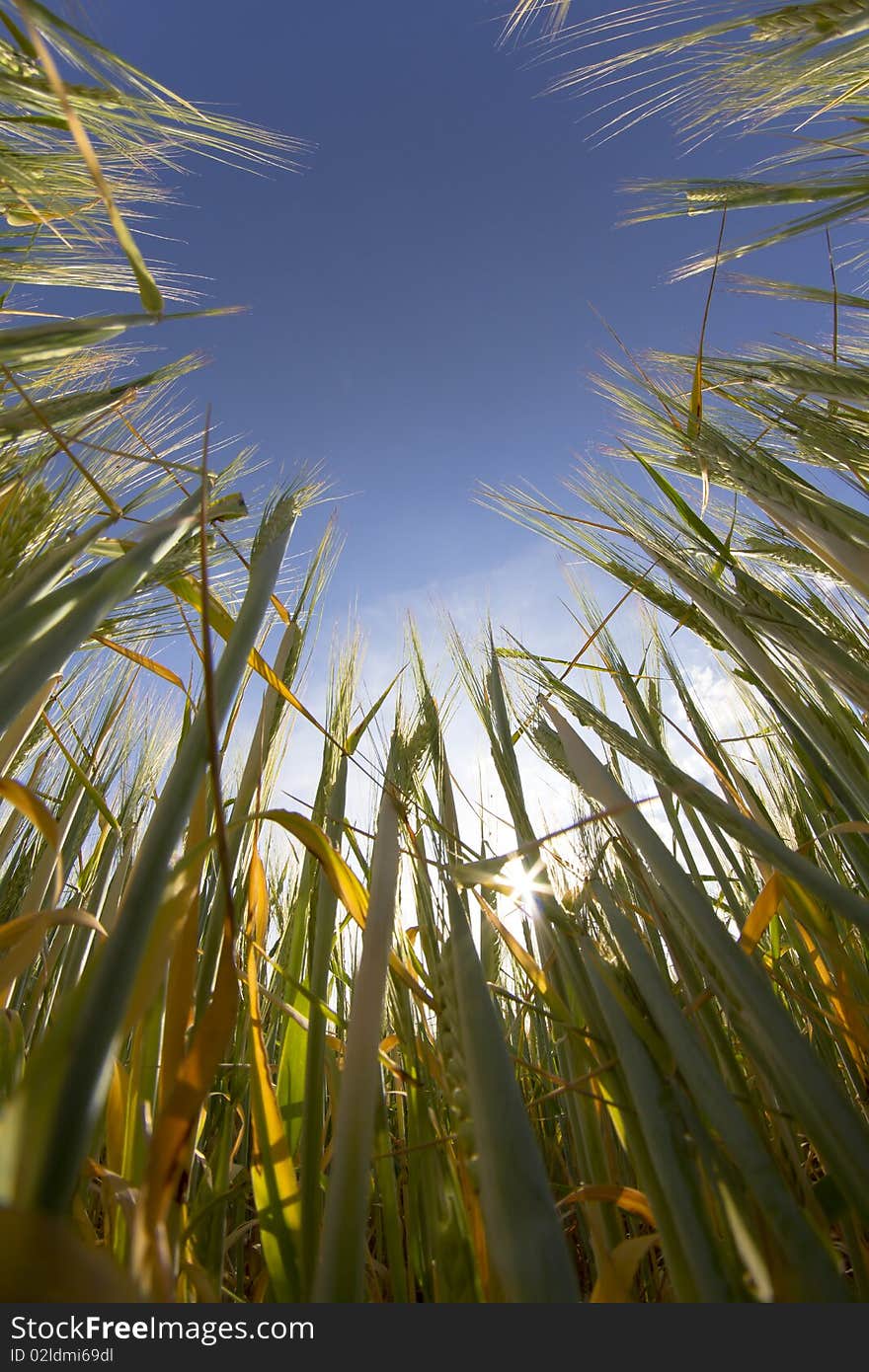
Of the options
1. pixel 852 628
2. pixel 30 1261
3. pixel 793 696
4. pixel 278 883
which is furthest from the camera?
pixel 278 883

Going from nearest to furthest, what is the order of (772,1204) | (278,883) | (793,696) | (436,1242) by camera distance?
(772,1204), (436,1242), (793,696), (278,883)

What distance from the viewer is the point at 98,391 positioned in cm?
106

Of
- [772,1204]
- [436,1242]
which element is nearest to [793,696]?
[772,1204]

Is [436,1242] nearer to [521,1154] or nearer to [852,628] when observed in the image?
[521,1154]

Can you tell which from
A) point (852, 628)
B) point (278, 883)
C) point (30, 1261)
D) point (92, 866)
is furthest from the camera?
point (278, 883)

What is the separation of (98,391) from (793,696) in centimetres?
124

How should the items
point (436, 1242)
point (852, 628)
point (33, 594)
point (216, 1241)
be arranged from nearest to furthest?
point (436, 1242)
point (33, 594)
point (216, 1241)
point (852, 628)

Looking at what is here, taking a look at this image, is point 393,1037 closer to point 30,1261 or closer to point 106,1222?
point 106,1222

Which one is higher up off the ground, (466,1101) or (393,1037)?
(393,1037)

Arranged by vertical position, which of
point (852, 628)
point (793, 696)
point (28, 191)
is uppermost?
point (28, 191)

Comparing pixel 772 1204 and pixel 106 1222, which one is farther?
pixel 106 1222

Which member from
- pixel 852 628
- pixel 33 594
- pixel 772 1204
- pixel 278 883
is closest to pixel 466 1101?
pixel 772 1204

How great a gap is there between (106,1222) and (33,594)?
2.31ft

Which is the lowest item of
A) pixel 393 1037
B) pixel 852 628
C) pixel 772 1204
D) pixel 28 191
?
pixel 772 1204
